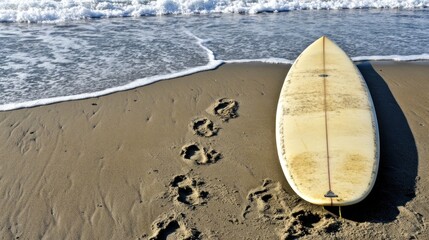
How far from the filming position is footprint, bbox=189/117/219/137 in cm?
496

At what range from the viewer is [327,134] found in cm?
434

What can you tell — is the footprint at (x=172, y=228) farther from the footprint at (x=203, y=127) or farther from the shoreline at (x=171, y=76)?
the shoreline at (x=171, y=76)

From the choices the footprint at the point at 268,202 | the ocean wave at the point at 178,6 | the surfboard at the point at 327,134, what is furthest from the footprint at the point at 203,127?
the ocean wave at the point at 178,6

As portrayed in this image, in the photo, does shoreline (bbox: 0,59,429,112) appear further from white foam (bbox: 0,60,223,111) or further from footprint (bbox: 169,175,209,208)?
footprint (bbox: 169,175,209,208)

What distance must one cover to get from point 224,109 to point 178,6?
711 cm

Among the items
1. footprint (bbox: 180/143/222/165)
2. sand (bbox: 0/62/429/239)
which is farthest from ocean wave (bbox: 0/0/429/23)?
footprint (bbox: 180/143/222/165)

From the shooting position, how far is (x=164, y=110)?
18.1 ft

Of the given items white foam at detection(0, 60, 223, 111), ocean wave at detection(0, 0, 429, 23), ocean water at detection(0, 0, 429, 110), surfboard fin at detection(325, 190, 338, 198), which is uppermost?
ocean wave at detection(0, 0, 429, 23)

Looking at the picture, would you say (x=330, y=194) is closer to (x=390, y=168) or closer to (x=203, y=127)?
(x=390, y=168)

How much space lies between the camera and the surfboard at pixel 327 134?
368 centimetres

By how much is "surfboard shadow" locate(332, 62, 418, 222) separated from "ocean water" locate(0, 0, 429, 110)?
2.12m

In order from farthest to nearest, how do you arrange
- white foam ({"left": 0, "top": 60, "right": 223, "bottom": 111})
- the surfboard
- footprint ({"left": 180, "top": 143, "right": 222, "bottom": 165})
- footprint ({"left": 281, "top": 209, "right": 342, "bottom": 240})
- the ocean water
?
the ocean water, white foam ({"left": 0, "top": 60, "right": 223, "bottom": 111}), footprint ({"left": 180, "top": 143, "right": 222, "bottom": 165}), the surfboard, footprint ({"left": 281, "top": 209, "right": 342, "bottom": 240})

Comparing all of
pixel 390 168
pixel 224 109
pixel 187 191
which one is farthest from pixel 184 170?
pixel 390 168

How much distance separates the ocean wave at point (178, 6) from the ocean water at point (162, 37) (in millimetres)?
27
